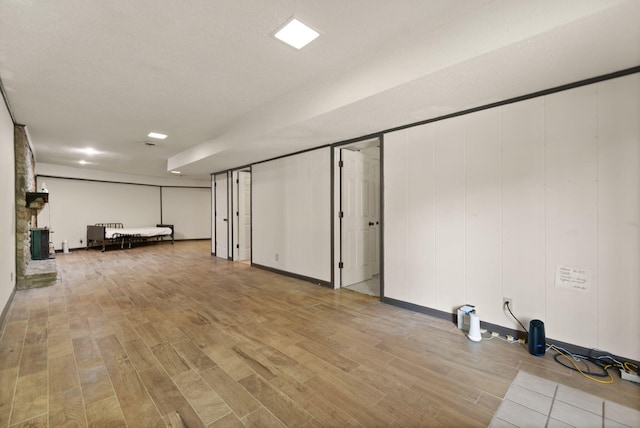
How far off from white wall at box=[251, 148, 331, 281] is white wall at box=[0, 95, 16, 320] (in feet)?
11.6

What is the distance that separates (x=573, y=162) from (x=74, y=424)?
3904 mm

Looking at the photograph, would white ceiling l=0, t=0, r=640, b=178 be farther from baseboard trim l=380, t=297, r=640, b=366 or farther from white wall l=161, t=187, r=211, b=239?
white wall l=161, t=187, r=211, b=239

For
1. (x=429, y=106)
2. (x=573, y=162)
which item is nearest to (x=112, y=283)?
(x=429, y=106)

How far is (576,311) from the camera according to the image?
227 centimetres

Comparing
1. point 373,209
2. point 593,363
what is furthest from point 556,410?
point 373,209

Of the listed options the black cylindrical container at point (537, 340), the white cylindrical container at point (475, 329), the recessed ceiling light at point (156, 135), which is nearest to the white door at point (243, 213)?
the recessed ceiling light at point (156, 135)

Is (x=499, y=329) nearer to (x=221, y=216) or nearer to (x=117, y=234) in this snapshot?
(x=221, y=216)

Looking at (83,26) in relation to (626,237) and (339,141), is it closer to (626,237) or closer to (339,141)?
(339,141)

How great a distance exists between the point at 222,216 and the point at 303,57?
566 centimetres

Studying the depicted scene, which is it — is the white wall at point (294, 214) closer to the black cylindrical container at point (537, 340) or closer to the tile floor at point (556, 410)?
the black cylindrical container at point (537, 340)

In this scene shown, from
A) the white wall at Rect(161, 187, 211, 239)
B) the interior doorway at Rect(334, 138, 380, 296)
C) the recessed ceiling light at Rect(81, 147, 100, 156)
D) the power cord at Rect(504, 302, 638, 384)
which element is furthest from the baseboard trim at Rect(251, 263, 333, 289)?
the white wall at Rect(161, 187, 211, 239)

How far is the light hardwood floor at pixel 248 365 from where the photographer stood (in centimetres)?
163

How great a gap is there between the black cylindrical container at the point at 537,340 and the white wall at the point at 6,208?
17.1 feet

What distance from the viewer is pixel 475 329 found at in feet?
8.36
